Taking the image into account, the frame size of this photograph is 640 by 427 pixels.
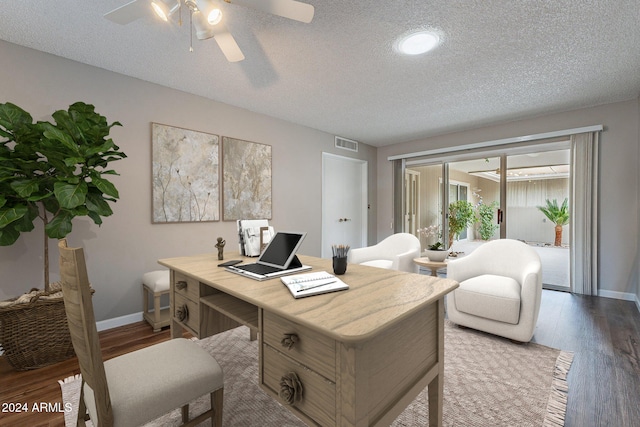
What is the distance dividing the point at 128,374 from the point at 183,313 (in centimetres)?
51

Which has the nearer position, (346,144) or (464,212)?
(464,212)

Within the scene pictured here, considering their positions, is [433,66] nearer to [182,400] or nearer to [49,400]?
[182,400]

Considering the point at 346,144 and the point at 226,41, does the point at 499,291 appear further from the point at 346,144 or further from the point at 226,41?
the point at 346,144

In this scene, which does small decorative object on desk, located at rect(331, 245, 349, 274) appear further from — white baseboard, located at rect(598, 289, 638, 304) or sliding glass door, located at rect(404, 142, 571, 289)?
white baseboard, located at rect(598, 289, 638, 304)

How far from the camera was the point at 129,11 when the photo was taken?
1565mm

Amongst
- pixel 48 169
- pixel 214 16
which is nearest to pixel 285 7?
pixel 214 16

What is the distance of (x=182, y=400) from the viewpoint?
110 cm

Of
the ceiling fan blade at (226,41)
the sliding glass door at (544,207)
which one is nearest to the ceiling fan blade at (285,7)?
the ceiling fan blade at (226,41)

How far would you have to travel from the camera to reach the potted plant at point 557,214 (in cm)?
411

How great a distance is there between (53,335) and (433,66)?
3804mm

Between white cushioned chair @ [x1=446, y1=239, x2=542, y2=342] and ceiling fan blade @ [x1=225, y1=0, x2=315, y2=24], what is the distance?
2.43 m

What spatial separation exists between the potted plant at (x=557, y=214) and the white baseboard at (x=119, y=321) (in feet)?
18.2

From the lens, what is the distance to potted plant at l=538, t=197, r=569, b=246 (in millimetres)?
4113

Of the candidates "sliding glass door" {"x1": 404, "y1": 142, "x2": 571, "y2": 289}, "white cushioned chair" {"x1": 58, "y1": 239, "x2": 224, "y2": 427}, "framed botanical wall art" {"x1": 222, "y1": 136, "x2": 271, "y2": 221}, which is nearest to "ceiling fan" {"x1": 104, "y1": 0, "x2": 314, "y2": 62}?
"white cushioned chair" {"x1": 58, "y1": 239, "x2": 224, "y2": 427}
